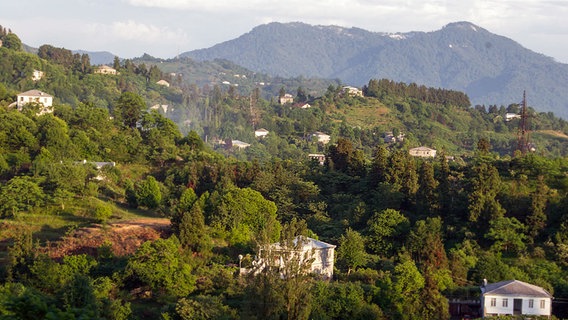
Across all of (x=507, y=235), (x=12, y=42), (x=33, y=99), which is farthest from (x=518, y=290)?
(x=12, y=42)

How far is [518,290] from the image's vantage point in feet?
73.0

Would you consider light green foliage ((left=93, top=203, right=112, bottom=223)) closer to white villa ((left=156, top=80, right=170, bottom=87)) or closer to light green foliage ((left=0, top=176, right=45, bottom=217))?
light green foliage ((left=0, top=176, right=45, bottom=217))

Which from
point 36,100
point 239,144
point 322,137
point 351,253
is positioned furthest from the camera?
point 239,144

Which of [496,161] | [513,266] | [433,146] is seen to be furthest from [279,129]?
→ [513,266]

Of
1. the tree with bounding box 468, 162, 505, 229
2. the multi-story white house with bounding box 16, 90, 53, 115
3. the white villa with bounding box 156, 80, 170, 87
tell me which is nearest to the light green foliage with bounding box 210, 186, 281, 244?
the tree with bounding box 468, 162, 505, 229

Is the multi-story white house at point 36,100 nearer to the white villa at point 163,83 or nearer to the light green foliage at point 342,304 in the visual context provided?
the light green foliage at point 342,304

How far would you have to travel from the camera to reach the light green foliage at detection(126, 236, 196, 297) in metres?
22.0

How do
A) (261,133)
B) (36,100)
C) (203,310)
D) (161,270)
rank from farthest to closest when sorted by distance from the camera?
(261,133), (36,100), (161,270), (203,310)

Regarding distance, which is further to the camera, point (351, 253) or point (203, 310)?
point (351, 253)

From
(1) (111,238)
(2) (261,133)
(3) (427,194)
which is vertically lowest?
(1) (111,238)

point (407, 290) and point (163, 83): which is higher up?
point (163, 83)

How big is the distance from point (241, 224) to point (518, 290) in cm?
1033

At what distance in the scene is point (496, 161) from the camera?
33.9 m

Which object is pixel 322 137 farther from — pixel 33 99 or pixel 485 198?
pixel 485 198
